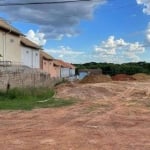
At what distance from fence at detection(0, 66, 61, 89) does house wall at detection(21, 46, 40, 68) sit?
27.0 feet

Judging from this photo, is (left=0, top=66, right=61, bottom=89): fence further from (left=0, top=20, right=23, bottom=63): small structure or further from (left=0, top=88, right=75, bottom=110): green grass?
(left=0, top=20, right=23, bottom=63): small structure

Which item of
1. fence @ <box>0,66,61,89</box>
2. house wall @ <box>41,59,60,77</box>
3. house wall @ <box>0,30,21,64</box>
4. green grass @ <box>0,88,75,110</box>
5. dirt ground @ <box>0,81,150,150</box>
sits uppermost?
house wall @ <box>0,30,21,64</box>

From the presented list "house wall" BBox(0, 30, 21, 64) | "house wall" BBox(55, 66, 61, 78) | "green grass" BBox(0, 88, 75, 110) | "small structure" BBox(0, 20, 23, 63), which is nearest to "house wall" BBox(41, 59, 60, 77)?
"house wall" BBox(55, 66, 61, 78)

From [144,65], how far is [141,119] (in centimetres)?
7784

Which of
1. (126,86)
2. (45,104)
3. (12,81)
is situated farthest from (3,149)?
(126,86)

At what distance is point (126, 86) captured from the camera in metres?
35.6

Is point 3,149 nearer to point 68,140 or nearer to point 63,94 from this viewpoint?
point 68,140

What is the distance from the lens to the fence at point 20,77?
26.2 meters

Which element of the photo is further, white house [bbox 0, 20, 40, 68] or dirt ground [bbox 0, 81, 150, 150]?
white house [bbox 0, 20, 40, 68]

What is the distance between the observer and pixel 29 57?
46.1 m

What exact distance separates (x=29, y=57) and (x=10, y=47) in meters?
9.72

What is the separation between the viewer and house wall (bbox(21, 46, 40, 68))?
42969 mm

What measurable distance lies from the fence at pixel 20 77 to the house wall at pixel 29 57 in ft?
27.0

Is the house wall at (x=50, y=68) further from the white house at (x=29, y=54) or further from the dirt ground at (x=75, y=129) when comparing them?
the dirt ground at (x=75, y=129)
